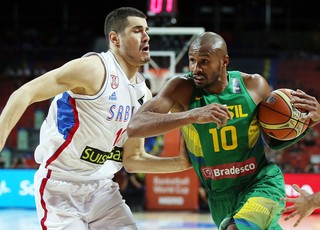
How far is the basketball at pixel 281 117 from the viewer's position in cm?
393

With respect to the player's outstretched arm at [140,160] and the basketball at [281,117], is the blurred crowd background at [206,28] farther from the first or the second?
the basketball at [281,117]

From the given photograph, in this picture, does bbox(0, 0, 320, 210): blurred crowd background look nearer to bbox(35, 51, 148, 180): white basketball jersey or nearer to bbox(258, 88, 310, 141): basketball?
bbox(35, 51, 148, 180): white basketball jersey

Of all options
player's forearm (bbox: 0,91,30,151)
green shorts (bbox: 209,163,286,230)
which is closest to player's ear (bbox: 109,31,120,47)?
player's forearm (bbox: 0,91,30,151)

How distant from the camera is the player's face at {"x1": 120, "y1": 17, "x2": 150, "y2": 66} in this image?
14.8ft

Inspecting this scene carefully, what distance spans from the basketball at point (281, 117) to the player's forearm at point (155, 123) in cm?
71

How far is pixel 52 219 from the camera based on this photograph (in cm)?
407

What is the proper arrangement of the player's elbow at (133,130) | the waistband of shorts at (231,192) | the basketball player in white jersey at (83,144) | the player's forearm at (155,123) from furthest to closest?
the basketball player in white jersey at (83,144) → the waistband of shorts at (231,192) → the player's elbow at (133,130) → the player's forearm at (155,123)

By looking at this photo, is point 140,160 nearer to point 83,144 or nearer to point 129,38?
point 83,144

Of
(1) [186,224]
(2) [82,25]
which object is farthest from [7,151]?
(2) [82,25]

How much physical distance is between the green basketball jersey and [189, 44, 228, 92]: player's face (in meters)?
0.12

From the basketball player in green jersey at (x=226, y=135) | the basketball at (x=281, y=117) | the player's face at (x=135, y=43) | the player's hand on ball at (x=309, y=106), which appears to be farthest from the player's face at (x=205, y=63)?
the player's face at (x=135, y=43)

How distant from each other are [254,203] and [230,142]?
17.1 inches

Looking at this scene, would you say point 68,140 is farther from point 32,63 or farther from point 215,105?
point 32,63

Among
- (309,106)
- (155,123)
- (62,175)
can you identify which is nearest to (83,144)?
(62,175)
